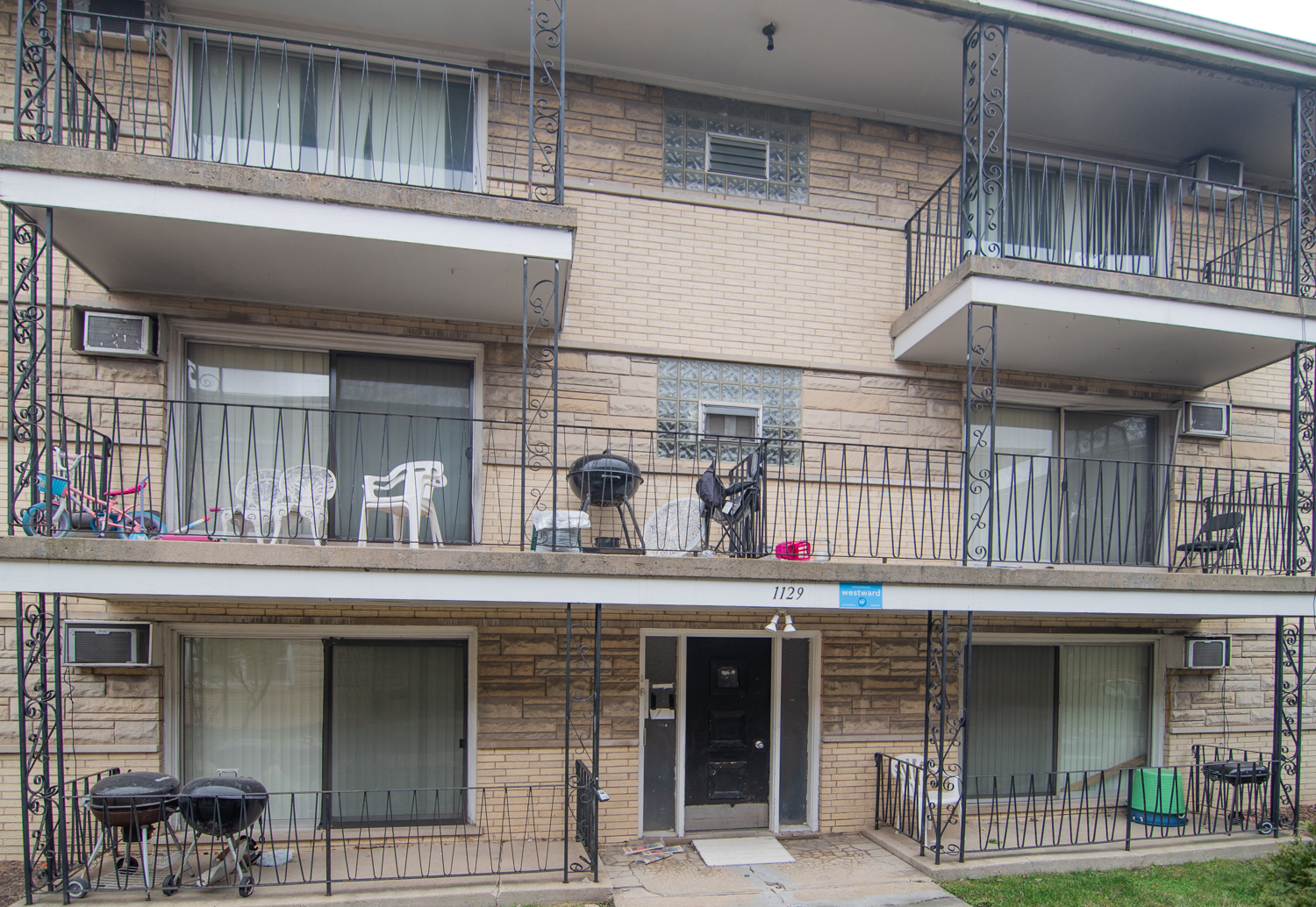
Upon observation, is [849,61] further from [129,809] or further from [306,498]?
[129,809]

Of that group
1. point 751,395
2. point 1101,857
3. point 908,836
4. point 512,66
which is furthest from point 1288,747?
point 512,66

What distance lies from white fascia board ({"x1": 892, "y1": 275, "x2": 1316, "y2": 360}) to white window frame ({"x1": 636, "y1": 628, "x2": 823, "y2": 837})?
3.32 metres

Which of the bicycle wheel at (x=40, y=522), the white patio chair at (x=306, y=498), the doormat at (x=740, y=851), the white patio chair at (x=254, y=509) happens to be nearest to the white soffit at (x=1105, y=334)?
the doormat at (x=740, y=851)

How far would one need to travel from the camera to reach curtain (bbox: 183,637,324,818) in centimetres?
680

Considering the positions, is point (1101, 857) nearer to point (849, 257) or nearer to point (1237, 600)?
point (1237, 600)

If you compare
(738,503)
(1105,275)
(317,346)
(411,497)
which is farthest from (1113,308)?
(317,346)

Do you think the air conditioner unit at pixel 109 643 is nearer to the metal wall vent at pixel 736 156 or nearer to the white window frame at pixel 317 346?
the white window frame at pixel 317 346

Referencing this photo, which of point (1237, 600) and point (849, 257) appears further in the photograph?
point (849, 257)

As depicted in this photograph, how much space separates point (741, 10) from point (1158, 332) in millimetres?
4790

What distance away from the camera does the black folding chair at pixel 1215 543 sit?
24.5 feet

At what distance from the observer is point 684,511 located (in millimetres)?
7418

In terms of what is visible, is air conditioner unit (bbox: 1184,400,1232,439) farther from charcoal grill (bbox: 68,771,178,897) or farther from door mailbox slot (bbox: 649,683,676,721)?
charcoal grill (bbox: 68,771,178,897)

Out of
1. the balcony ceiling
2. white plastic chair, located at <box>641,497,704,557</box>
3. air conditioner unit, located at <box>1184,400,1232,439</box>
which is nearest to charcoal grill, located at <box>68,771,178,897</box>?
white plastic chair, located at <box>641,497,704,557</box>

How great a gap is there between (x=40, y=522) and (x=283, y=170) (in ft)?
9.38
